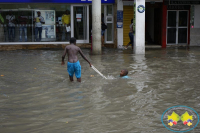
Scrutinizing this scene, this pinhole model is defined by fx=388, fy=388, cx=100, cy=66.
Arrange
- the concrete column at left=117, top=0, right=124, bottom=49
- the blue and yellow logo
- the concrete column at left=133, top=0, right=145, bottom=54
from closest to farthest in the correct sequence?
1. the blue and yellow logo
2. the concrete column at left=133, top=0, right=145, bottom=54
3. the concrete column at left=117, top=0, right=124, bottom=49

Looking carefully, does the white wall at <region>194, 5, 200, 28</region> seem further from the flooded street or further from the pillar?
the flooded street

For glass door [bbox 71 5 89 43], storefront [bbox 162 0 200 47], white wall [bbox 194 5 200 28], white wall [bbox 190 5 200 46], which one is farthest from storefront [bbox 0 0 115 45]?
white wall [bbox 194 5 200 28]

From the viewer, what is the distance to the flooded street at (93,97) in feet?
22.2

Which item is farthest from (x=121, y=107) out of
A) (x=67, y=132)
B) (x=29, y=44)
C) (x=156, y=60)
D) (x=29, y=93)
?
(x=29, y=44)

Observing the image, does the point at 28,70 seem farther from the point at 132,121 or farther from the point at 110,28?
the point at 110,28

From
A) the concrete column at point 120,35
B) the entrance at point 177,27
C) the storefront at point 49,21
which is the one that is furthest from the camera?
the entrance at point 177,27

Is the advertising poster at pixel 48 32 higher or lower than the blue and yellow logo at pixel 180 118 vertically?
higher

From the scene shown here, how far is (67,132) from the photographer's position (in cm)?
634

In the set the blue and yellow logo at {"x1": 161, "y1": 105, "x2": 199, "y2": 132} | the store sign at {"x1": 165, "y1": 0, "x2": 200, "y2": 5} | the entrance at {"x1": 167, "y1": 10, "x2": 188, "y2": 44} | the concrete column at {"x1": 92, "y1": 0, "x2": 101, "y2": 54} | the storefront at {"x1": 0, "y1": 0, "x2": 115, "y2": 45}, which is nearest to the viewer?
the blue and yellow logo at {"x1": 161, "y1": 105, "x2": 199, "y2": 132}

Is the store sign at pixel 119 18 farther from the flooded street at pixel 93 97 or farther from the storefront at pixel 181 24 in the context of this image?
the flooded street at pixel 93 97

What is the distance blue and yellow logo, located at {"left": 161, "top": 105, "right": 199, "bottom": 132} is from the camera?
21.5 ft

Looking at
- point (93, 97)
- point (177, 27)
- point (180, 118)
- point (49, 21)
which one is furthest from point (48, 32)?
point (180, 118)

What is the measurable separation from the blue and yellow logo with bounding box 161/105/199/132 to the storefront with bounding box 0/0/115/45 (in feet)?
54.4

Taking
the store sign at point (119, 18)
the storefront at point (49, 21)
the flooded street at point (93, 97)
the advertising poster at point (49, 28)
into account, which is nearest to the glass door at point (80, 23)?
the storefront at point (49, 21)
